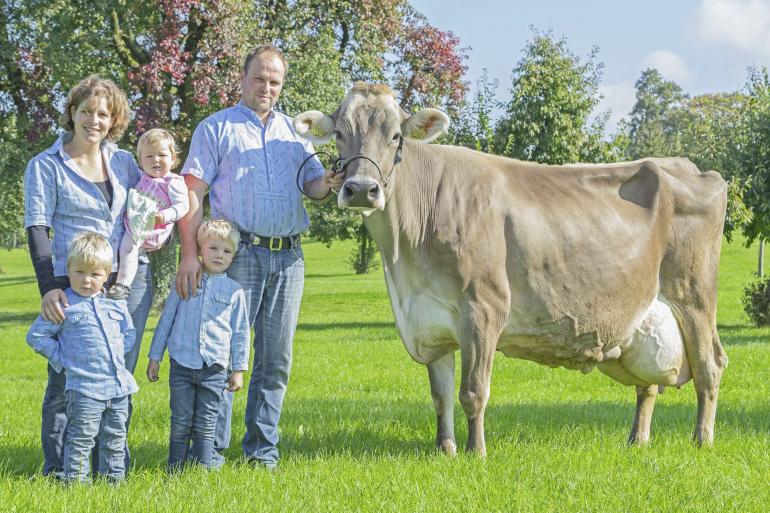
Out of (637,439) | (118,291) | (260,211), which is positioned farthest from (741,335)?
(118,291)

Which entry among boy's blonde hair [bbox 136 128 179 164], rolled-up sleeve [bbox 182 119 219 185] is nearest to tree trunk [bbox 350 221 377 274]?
rolled-up sleeve [bbox 182 119 219 185]

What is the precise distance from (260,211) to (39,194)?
1.40m

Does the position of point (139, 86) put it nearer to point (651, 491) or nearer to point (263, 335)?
point (263, 335)

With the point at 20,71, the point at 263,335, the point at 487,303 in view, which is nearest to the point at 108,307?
the point at 263,335

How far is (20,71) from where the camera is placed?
23.7 meters

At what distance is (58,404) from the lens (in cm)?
555

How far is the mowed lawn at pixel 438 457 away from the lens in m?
→ 4.98

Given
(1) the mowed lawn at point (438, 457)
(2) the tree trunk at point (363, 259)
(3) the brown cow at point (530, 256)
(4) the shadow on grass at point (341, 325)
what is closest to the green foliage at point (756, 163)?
(1) the mowed lawn at point (438, 457)

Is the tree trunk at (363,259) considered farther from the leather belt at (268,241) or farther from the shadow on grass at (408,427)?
the leather belt at (268,241)

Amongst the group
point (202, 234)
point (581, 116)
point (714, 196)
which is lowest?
point (202, 234)

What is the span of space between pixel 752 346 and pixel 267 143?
13617mm

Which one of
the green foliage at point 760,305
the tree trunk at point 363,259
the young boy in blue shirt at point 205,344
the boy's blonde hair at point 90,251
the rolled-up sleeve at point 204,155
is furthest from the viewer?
the tree trunk at point 363,259

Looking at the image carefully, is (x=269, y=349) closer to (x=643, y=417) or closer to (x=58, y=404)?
(x=58, y=404)

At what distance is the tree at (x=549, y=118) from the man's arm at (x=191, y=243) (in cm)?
1471
